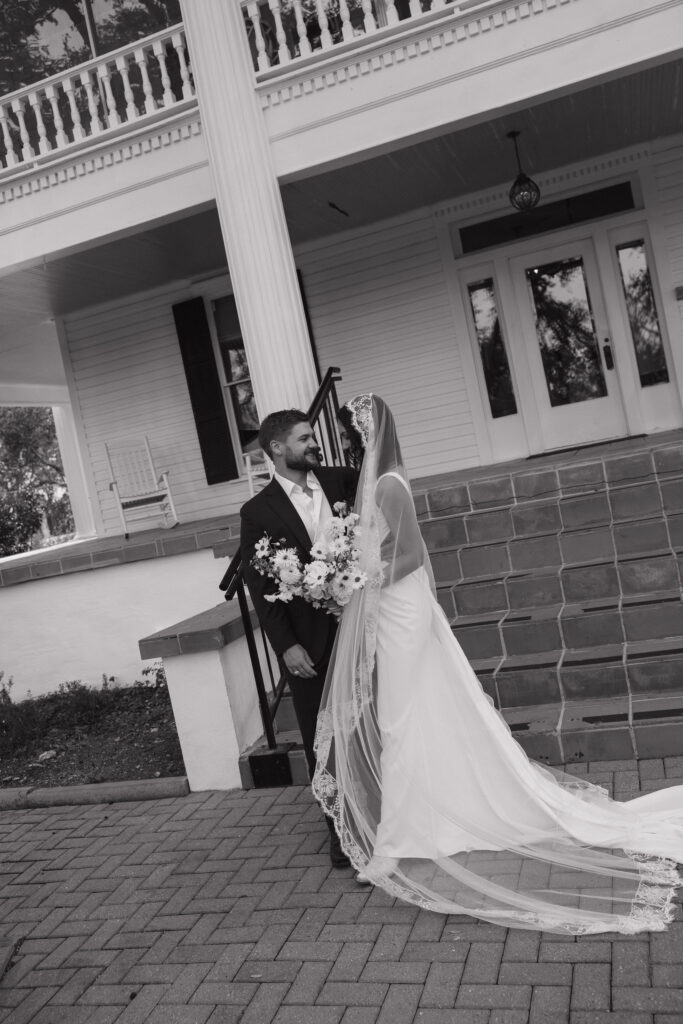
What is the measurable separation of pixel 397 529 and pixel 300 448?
0.58 meters

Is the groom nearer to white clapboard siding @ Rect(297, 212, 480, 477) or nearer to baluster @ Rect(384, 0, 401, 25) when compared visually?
baluster @ Rect(384, 0, 401, 25)

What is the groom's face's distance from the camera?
12.9 ft

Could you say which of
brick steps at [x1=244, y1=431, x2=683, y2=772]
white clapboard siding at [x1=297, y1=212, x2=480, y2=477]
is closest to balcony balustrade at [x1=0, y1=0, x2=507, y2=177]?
white clapboard siding at [x1=297, y1=212, x2=480, y2=477]

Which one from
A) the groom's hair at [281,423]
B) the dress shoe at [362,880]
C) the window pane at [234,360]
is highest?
the window pane at [234,360]

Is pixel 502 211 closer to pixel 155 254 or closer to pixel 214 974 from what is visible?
pixel 155 254

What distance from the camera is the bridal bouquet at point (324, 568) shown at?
3.63 metres

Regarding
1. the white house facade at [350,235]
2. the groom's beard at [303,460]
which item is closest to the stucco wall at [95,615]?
the white house facade at [350,235]

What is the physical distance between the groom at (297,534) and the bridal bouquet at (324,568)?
14cm

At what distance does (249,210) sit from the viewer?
6.84 meters

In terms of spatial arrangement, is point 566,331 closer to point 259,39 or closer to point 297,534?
point 259,39

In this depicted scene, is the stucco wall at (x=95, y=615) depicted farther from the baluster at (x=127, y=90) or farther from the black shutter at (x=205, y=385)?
the baluster at (x=127, y=90)

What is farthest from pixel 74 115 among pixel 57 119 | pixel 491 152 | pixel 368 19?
pixel 491 152

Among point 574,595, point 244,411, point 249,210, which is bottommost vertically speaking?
point 574,595

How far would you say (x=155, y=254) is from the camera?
964cm
